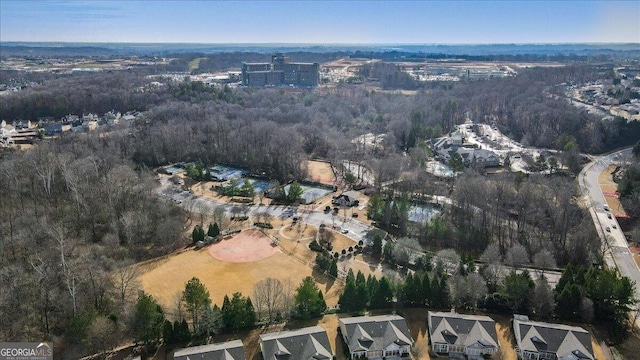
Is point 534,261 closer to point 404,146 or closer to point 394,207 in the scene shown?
point 394,207

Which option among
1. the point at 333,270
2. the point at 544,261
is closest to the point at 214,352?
the point at 333,270

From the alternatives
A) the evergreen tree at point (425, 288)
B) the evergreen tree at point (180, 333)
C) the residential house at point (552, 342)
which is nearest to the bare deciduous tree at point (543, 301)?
the residential house at point (552, 342)

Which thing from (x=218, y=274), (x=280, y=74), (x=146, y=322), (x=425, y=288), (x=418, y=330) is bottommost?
(x=418, y=330)

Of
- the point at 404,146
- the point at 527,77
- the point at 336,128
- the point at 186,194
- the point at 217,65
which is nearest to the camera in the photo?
the point at 186,194

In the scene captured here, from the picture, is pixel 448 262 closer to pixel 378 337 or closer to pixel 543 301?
pixel 543 301

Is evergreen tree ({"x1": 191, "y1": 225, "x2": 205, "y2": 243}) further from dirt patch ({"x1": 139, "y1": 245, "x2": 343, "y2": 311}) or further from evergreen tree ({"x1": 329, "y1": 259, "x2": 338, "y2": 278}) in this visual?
evergreen tree ({"x1": 329, "y1": 259, "x2": 338, "y2": 278})

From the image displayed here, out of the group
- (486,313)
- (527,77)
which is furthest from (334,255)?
(527,77)
